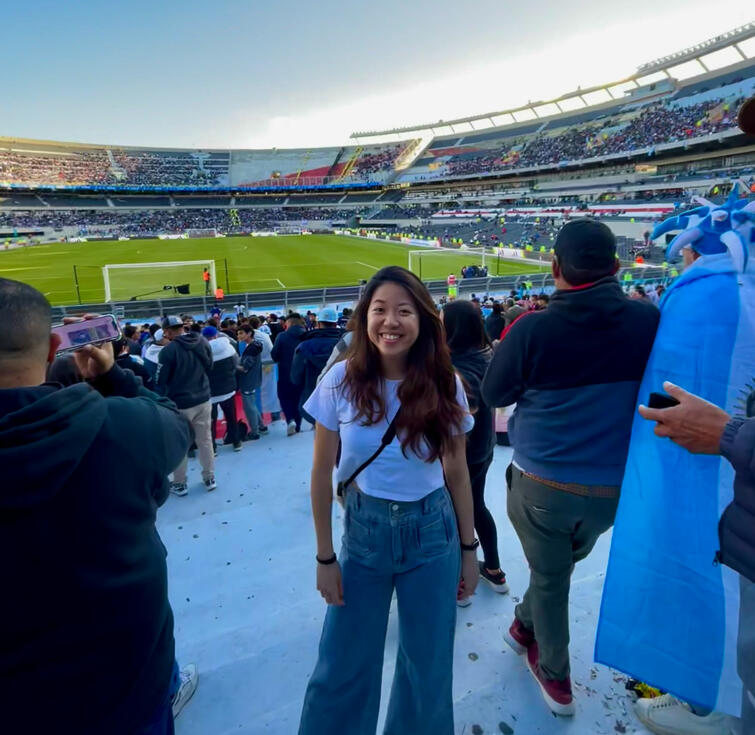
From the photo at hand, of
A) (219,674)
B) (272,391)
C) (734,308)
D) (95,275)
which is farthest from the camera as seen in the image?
(95,275)

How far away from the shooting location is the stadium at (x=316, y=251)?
243 cm

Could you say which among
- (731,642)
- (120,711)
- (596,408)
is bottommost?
(731,642)

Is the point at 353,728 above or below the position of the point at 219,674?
above

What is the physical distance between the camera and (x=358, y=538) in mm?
1936

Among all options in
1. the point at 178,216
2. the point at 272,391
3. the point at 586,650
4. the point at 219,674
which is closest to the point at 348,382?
the point at 219,674

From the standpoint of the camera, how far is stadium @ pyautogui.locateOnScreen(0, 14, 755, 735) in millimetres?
2434

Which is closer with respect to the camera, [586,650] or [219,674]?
[219,674]

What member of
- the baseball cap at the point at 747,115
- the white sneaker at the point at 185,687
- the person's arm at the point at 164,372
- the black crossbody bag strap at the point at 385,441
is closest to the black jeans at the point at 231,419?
the person's arm at the point at 164,372

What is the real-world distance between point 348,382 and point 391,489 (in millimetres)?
485

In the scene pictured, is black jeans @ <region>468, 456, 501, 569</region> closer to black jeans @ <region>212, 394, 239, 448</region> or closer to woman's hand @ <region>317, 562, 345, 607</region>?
woman's hand @ <region>317, 562, 345, 607</region>

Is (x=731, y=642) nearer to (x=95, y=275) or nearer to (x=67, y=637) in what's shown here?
(x=67, y=637)

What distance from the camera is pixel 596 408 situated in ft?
6.77

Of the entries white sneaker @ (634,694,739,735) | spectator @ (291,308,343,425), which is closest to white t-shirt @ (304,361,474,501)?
white sneaker @ (634,694,739,735)

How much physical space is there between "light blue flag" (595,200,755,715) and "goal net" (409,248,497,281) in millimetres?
24458
